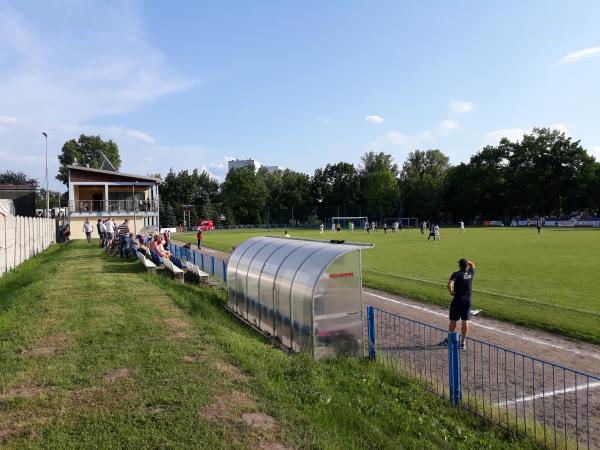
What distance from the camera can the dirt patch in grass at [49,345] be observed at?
25.3 ft

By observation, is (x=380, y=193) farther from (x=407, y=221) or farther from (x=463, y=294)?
(x=463, y=294)

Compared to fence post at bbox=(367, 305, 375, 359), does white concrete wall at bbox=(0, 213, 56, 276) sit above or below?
above

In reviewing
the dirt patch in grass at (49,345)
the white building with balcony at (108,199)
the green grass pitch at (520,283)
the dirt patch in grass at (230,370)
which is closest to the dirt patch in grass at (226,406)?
the dirt patch in grass at (230,370)

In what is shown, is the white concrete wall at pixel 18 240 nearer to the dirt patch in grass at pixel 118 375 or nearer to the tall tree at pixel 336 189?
the dirt patch in grass at pixel 118 375

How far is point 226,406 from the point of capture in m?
5.70

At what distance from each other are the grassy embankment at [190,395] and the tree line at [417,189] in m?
82.7

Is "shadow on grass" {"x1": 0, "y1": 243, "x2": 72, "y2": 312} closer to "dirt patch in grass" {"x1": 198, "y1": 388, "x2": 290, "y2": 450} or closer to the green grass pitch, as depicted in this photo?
"dirt patch in grass" {"x1": 198, "y1": 388, "x2": 290, "y2": 450}

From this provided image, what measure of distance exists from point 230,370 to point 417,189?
96.4 metres

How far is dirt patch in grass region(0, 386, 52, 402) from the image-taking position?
592 centimetres

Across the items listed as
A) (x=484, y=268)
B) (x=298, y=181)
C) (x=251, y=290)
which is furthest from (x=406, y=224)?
(x=251, y=290)

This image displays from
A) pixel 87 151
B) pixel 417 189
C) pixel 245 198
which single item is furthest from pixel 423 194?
pixel 87 151

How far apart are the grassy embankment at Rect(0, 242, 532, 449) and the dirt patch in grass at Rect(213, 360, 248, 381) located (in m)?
0.03

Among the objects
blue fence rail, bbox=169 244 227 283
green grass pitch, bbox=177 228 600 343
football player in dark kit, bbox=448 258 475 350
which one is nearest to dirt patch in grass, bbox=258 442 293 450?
football player in dark kit, bbox=448 258 475 350

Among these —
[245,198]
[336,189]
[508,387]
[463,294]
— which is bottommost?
[508,387]
